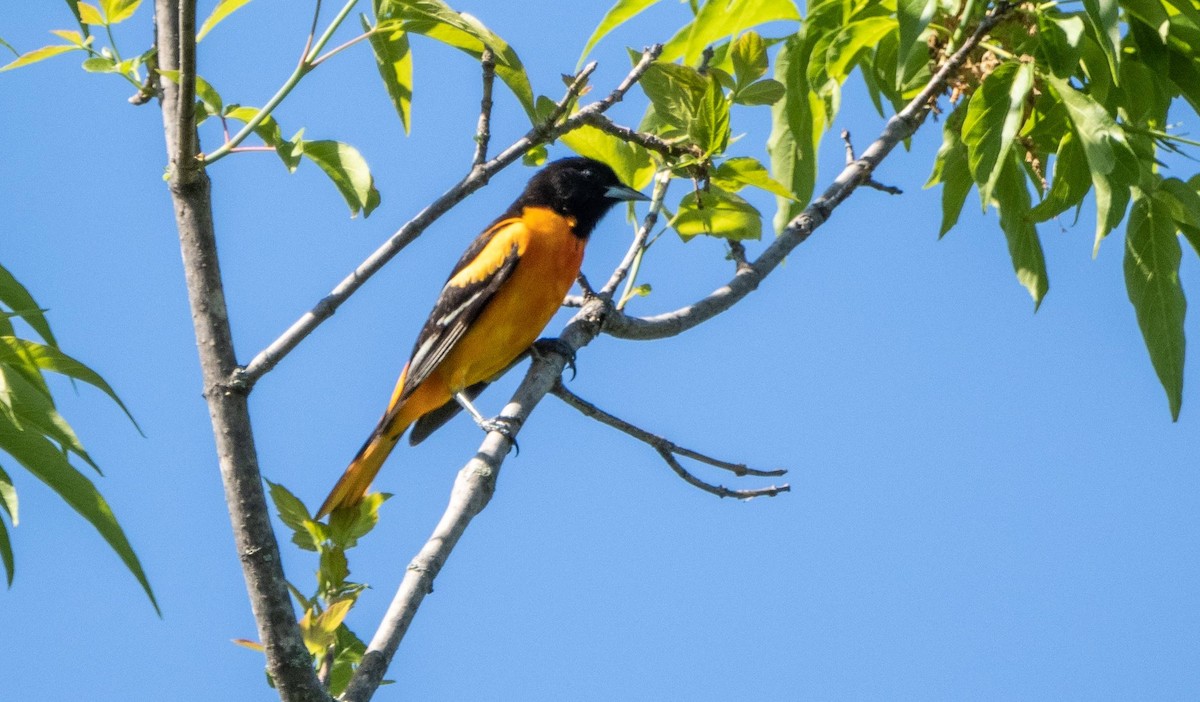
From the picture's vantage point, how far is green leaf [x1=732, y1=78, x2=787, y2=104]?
2.76 m

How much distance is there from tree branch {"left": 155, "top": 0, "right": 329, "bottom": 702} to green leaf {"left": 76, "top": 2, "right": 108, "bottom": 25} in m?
0.19

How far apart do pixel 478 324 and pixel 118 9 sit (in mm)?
2495

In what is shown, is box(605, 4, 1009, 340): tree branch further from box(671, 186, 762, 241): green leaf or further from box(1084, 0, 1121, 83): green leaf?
box(1084, 0, 1121, 83): green leaf

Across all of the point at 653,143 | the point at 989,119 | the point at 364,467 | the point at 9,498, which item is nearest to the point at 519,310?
the point at 364,467

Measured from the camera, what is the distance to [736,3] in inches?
111

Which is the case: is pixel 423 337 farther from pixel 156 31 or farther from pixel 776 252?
pixel 156 31

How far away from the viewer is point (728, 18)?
112 inches

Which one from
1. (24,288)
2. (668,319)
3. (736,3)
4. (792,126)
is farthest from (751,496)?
(24,288)

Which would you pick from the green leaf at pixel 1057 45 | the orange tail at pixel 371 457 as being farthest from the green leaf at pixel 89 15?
the orange tail at pixel 371 457

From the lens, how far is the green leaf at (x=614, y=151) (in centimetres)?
329

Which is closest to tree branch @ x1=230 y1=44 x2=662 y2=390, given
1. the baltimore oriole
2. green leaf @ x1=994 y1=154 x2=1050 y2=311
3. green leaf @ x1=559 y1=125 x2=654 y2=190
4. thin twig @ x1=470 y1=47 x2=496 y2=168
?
thin twig @ x1=470 y1=47 x2=496 y2=168

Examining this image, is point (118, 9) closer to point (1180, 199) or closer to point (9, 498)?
point (9, 498)

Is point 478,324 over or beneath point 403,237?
over

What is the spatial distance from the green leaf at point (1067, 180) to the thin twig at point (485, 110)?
4.00ft
